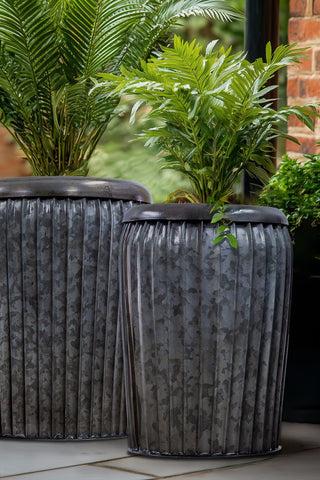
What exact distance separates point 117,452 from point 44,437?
26 centimetres

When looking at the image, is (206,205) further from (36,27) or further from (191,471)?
(36,27)

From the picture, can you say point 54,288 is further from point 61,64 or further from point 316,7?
point 316,7

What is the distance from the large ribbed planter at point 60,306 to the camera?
2209 mm

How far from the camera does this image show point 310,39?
319cm

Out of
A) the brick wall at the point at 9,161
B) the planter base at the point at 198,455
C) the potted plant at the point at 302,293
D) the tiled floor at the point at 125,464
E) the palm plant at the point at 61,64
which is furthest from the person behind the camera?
the brick wall at the point at 9,161

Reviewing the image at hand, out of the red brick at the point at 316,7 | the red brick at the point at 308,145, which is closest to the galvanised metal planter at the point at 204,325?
the red brick at the point at 308,145


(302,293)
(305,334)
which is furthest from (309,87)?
(305,334)

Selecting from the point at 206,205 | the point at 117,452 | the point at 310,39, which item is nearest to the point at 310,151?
the point at 310,39

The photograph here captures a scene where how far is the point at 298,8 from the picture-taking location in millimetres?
3250

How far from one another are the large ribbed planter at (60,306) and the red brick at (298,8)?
1382 mm

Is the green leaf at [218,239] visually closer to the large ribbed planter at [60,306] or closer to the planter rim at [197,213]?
the planter rim at [197,213]

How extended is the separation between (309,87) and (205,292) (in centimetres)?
156

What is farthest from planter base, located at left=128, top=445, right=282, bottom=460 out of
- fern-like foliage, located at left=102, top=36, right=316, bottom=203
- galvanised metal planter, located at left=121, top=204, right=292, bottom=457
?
fern-like foliage, located at left=102, top=36, right=316, bottom=203

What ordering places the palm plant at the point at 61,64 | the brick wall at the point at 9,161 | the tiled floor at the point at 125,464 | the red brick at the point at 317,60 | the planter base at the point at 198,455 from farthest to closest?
the brick wall at the point at 9,161
the red brick at the point at 317,60
the palm plant at the point at 61,64
the planter base at the point at 198,455
the tiled floor at the point at 125,464
